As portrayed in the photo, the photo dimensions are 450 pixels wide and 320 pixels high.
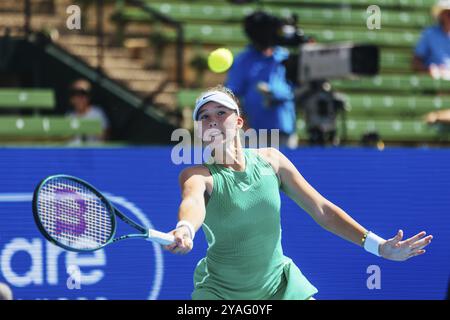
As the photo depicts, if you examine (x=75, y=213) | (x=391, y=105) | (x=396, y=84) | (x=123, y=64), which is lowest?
(x=75, y=213)

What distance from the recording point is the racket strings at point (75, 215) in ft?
16.9

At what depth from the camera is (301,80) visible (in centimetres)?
903

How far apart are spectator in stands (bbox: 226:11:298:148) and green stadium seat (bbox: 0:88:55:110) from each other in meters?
2.05

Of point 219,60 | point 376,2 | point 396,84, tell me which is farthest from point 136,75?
point 376,2

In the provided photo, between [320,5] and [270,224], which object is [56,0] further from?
[270,224]

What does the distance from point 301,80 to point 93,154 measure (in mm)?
2433

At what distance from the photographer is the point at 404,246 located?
15.9 feet

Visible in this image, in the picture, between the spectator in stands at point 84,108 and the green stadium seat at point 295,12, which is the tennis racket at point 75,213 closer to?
the spectator in stands at point 84,108

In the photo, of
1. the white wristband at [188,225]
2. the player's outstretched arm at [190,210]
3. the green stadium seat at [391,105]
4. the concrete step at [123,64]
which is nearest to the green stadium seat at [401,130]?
the green stadium seat at [391,105]

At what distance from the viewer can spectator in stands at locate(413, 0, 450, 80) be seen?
10.3 m

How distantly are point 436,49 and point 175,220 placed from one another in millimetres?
4054

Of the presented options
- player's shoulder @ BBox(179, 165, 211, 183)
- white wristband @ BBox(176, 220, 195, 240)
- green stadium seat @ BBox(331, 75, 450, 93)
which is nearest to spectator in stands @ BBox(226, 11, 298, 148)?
green stadium seat @ BBox(331, 75, 450, 93)

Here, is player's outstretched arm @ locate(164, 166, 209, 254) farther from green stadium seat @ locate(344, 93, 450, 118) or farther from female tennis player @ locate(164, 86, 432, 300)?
green stadium seat @ locate(344, 93, 450, 118)

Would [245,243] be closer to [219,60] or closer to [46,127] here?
[219,60]
